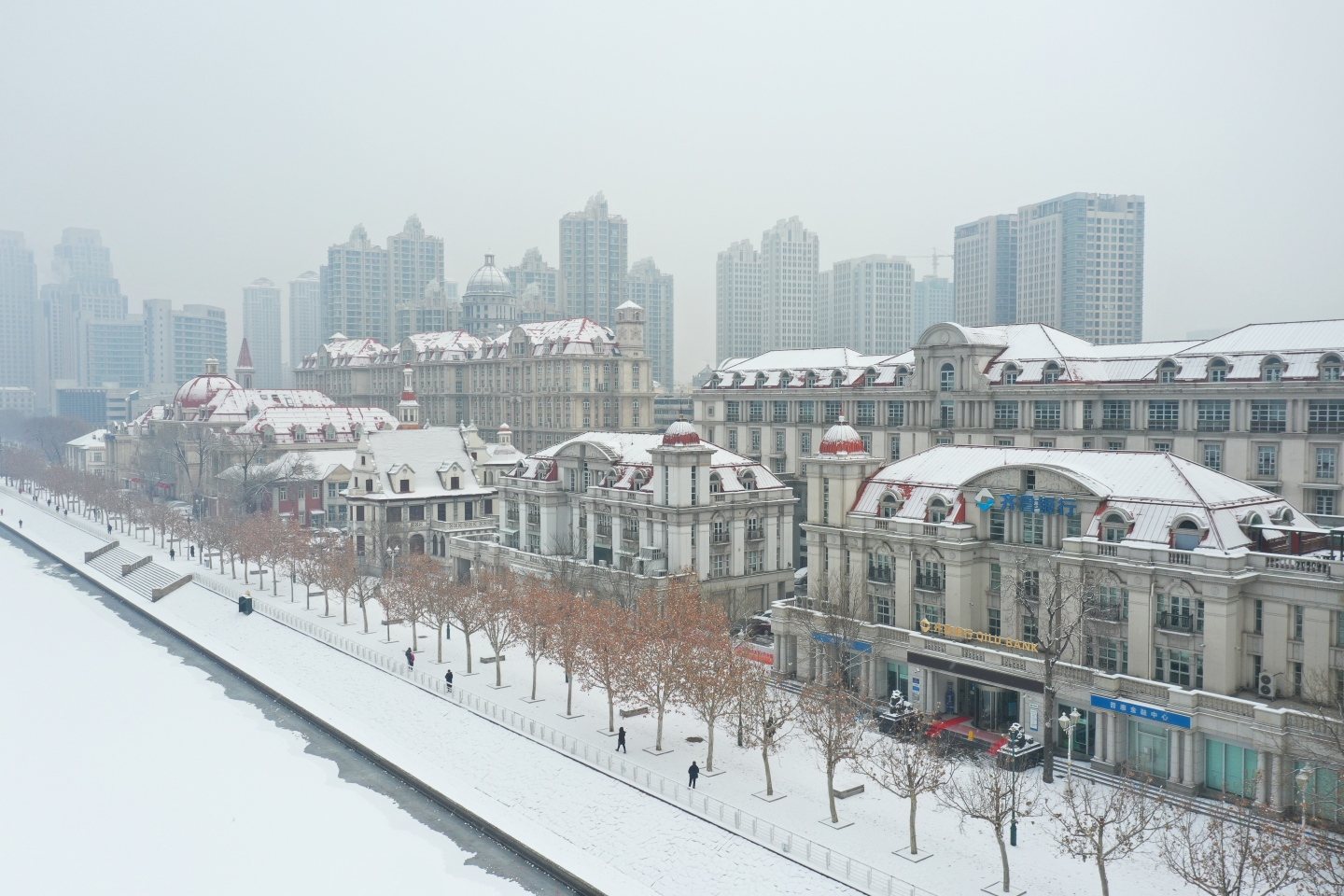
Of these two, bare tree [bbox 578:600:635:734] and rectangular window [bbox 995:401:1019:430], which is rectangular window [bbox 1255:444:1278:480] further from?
bare tree [bbox 578:600:635:734]

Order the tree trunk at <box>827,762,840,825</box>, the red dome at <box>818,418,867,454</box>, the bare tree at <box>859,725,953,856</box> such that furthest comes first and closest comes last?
the red dome at <box>818,418,867,454</box>
the tree trunk at <box>827,762,840,825</box>
the bare tree at <box>859,725,953,856</box>

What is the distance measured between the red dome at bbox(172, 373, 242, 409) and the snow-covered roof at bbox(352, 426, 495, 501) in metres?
62.4

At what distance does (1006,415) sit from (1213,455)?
1511 cm

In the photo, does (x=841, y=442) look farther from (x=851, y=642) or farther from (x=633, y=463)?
(x=633, y=463)

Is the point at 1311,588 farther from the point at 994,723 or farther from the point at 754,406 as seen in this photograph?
the point at 754,406

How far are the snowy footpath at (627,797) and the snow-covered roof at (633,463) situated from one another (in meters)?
15.6

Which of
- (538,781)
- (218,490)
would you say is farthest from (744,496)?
(218,490)

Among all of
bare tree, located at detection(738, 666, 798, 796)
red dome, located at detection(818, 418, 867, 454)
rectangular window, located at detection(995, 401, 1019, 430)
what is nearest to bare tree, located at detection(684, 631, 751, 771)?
bare tree, located at detection(738, 666, 798, 796)

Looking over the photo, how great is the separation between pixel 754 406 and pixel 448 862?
6519 centimetres

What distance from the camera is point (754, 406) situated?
9769 cm

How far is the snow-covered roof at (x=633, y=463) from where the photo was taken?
73.1m

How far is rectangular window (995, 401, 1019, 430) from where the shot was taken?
77.1 metres

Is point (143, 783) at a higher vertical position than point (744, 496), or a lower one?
lower

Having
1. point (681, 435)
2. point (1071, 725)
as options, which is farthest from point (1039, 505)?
point (681, 435)
